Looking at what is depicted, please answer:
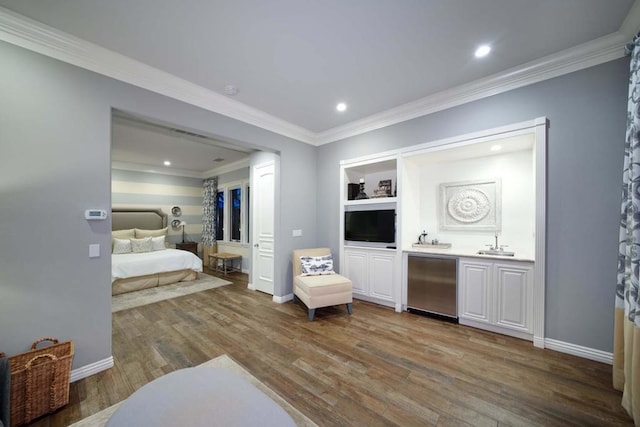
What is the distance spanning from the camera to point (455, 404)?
69.6 inches

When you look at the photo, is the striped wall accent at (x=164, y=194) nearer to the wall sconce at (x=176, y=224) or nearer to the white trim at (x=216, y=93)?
the wall sconce at (x=176, y=224)

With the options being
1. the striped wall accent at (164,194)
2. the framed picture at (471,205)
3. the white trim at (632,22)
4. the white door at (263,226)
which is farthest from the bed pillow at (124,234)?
the white trim at (632,22)

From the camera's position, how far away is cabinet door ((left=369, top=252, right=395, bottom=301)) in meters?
3.64

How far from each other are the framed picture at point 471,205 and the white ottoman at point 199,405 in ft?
11.4

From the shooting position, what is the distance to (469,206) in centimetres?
355

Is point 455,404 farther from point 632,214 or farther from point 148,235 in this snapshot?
point 148,235

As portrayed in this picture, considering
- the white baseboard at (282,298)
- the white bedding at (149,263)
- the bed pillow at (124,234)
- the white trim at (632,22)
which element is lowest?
the white baseboard at (282,298)

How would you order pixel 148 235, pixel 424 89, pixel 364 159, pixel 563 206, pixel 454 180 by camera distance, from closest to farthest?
pixel 563 206 < pixel 424 89 < pixel 454 180 < pixel 364 159 < pixel 148 235

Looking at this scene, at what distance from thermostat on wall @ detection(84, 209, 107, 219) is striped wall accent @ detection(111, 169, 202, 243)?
16.5 feet

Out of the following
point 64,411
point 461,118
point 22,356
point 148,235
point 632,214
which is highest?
point 461,118

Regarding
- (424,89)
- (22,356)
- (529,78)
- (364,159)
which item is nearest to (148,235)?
(22,356)

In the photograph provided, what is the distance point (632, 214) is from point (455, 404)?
1901mm

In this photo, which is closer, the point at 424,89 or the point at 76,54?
the point at 76,54

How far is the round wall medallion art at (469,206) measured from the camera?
A: 11.3ft
